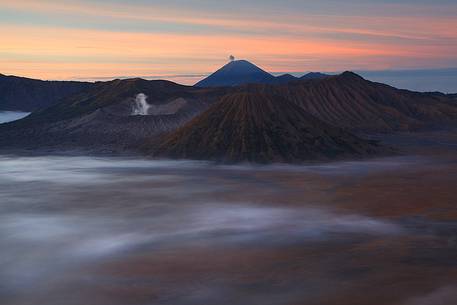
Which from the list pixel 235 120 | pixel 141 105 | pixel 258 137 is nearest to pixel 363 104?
pixel 141 105

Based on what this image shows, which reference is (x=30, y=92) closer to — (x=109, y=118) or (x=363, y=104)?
(x=109, y=118)

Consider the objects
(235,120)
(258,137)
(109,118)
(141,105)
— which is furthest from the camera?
(141,105)

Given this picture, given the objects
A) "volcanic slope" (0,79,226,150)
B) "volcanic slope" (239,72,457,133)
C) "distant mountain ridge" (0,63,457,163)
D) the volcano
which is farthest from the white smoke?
the volcano

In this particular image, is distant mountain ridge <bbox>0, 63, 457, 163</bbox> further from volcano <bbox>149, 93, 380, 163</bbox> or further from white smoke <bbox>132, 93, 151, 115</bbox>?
white smoke <bbox>132, 93, 151, 115</bbox>

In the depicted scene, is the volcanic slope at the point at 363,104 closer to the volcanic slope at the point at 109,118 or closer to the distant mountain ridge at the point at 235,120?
the distant mountain ridge at the point at 235,120

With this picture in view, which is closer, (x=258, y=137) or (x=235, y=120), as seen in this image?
(x=258, y=137)

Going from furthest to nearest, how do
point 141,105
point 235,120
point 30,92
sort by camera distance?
1. point 30,92
2. point 141,105
3. point 235,120

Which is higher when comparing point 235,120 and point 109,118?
point 235,120
